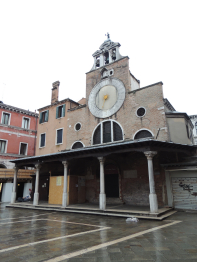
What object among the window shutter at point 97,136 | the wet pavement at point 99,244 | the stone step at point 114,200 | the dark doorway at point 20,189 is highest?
the window shutter at point 97,136

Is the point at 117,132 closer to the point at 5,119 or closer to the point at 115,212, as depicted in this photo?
the point at 115,212

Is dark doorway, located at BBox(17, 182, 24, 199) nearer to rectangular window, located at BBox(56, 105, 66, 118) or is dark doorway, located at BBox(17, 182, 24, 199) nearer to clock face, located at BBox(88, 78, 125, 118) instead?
rectangular window, located at BBox(56, 105, 66, 118)

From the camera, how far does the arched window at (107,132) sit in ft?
53.2

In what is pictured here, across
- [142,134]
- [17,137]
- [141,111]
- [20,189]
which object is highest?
[17,137]

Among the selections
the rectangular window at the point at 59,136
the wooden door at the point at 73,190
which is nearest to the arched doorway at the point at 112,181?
the wooden door at the point at 73,190

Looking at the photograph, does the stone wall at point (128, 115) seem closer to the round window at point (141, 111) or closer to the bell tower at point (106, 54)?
the round window at point (141, 111)

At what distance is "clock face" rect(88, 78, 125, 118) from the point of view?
16.7 meters

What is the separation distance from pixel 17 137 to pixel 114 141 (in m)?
15.9

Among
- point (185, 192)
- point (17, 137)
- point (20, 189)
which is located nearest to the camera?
point (185, 192)

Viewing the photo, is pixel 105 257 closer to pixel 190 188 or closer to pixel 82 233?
pixel 82 233

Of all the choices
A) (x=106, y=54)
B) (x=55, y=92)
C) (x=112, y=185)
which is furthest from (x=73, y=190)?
(x=106, y=54)

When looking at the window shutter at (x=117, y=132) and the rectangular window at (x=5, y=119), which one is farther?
the rectangular window at (x=5, y=119)

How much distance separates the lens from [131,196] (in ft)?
48.6

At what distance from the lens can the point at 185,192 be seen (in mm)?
12773
